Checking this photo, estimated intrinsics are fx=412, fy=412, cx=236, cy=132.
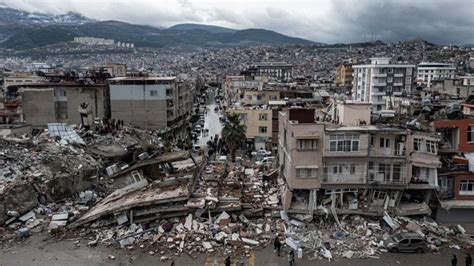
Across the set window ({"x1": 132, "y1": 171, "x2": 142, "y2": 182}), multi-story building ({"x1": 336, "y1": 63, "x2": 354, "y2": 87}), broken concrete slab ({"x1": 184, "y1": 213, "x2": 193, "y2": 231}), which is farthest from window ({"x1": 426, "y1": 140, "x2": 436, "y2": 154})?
multi-story building ({"x1": 336, "y1": 63, "x2": 354, "y2": 87})

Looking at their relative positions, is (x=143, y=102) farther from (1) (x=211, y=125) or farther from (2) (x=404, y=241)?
(2) (x=404, y=241)

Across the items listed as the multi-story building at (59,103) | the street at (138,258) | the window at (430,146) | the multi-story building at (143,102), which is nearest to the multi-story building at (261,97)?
the multi-story building at (143,102)

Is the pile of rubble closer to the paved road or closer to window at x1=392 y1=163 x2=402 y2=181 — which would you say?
window at x1=392 y1=163 x2=402 y2=181

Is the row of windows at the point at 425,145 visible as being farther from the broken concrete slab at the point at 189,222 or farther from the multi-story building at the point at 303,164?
the broken concrete slab at the point at 189,222

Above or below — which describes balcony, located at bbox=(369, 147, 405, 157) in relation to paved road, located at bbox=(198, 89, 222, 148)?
above

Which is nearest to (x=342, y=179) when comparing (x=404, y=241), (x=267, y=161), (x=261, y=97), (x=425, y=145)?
(x=404, y=241)

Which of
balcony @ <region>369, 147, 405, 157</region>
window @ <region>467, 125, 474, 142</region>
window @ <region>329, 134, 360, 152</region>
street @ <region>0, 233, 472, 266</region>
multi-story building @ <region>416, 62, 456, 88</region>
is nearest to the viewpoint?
street @ <region>0, 233, 472, 266</region>
